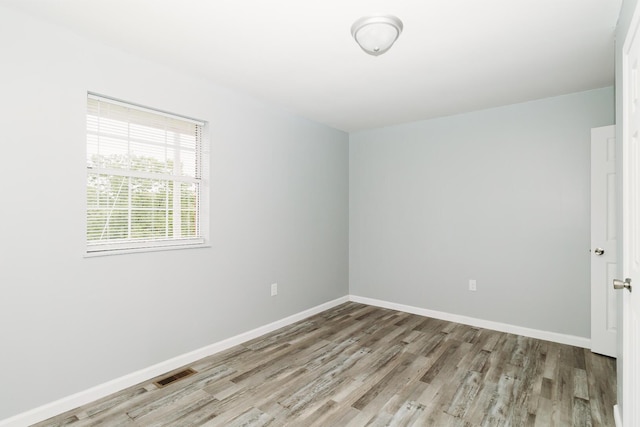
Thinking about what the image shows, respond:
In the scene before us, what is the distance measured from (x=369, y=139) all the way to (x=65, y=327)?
3.78 m

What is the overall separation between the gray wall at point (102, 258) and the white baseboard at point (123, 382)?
41mm

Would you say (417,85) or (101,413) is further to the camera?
(417,85)

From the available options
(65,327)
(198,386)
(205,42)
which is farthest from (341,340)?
(205,42)

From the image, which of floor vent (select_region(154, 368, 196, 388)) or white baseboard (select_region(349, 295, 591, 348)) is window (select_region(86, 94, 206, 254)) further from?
white baseboard (select_region(349, 295, 591, 348))

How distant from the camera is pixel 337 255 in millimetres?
4594

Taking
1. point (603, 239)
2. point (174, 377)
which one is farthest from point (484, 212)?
point (174, 377)

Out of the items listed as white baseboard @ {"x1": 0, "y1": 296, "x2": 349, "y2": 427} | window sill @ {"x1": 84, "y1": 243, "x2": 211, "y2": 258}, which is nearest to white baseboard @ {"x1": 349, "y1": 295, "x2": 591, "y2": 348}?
white baseboard @ {"x1": 0, "y1": 296, "x2": 349, "y2": 427}

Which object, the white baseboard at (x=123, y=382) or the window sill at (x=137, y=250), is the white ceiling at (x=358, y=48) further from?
the white baseboard at (x=123, y=382)

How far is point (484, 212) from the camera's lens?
374cm

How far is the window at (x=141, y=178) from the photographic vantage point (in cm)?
239

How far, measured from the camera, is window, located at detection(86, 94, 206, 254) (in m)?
2.39
